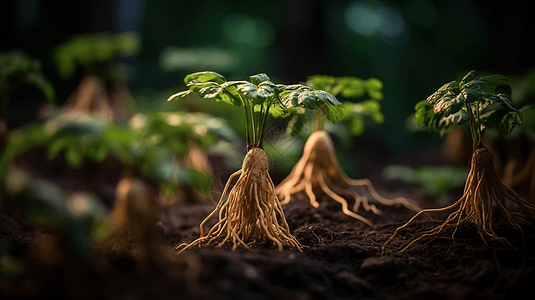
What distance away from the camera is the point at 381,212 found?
2539 mm

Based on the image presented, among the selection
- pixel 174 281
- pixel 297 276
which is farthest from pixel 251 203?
pixel 174 281

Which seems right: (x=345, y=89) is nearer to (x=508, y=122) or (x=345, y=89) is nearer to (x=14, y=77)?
(x=508, y=122)

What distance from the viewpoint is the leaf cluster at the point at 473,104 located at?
164 centimetres

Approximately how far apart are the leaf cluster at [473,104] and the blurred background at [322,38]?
3.71m

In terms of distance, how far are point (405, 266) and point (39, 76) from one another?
288 cm

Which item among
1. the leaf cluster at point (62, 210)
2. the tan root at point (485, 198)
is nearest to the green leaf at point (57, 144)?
the leaf cluster at point (62, 210)

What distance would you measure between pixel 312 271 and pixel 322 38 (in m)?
5.34

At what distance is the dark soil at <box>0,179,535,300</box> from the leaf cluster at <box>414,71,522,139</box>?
1.88 ft

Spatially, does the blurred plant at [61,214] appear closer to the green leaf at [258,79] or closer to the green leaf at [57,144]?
the green leaf at [57,144]

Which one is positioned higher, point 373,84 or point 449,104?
point 373,84

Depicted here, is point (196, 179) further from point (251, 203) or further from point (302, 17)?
point (302, 17)

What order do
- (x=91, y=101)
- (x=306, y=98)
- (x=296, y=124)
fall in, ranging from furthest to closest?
(x=91, y=101), (x=296, y=124), (x=306, y=98)

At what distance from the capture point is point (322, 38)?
19.9ft

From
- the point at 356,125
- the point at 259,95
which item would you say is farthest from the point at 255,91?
the point at 356,125
